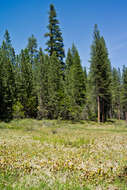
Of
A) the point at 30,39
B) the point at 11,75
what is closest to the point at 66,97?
the point at 11,75

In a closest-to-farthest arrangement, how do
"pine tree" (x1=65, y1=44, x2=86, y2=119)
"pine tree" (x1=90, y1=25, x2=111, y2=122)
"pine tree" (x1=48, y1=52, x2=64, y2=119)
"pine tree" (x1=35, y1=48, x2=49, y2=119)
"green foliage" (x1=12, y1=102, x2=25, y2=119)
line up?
→ "green foliage" (x1=12, y1=102, x2=25, y2=119), "pine tree" (x1=48, y1=52, x2=64, y2=119), "pine tree" (x1=35, y1=48, x2=49, y2=119), "pine tree" (x1=65, y1=44, x2=86, y2=119), "pine tree" (x1=90, y1=25, x2=111, y2=122)

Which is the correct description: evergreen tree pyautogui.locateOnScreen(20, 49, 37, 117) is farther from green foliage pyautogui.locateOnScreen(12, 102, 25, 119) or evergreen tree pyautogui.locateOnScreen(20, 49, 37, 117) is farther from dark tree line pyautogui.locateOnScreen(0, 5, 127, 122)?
green foliage pyautogui.locateOnScreen(12, 102, 25, 119)

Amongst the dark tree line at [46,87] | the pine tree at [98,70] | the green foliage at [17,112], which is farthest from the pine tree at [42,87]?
the pine tree at [98,70]

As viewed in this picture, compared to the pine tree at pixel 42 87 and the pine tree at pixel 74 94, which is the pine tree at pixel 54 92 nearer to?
the pine tree at pixel 42 87

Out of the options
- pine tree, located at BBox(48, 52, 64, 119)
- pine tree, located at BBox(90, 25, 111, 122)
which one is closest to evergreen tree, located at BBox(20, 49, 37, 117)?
pine tree, located at BBox(48, 52, 64, 119)

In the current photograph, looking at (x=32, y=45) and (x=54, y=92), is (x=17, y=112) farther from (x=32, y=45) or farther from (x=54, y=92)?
(x=32, y=45)

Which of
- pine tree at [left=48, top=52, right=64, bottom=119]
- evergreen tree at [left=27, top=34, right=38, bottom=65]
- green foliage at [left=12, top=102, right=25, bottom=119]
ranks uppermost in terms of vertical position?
evergreen tree at [left=27, top=34, right=38, bottom=65]

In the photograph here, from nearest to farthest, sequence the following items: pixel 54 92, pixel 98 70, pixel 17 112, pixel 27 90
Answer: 1. pixel 17 112
2. pixel 54 92
3. pixel 27 90
4. pixel 98 70

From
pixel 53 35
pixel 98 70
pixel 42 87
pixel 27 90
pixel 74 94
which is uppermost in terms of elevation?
pixel 53 35

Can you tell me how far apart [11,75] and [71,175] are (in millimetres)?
29684

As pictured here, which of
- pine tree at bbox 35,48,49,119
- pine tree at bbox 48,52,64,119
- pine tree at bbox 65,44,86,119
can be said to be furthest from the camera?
pine tree at bbox 65,44,86,119

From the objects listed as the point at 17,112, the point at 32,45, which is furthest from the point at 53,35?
the point at 17,112

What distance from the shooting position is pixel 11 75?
31.3m

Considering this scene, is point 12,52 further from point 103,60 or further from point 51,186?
point 51,186
